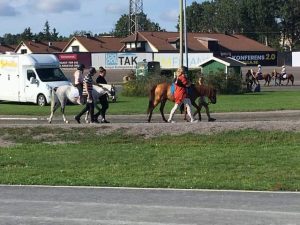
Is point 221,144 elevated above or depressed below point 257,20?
below

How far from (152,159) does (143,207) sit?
5.19 m

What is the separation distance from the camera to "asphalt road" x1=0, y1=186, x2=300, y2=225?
8.27m

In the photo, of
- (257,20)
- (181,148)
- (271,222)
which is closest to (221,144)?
(181,148)

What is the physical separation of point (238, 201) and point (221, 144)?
292 inches

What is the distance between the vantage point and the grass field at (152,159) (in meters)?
11.6

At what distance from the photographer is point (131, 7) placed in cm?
9956

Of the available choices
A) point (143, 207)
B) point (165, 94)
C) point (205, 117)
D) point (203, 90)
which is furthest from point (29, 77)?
point (143, 207)

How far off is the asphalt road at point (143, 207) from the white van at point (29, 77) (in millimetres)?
23978

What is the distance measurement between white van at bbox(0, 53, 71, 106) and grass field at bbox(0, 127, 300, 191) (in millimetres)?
15944

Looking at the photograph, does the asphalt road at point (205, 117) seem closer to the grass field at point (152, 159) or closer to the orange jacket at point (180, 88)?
the orange jacket at point (180, 88)

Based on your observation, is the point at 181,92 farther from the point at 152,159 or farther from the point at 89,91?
the point at 152,159

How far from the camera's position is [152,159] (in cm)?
1434

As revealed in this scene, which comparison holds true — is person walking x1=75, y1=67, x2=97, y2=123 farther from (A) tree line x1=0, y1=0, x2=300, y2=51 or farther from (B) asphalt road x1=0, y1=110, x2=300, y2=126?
(A) tree line x1=0, y1=0, x2=300, y2=51

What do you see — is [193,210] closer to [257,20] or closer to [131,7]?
[131,7]
